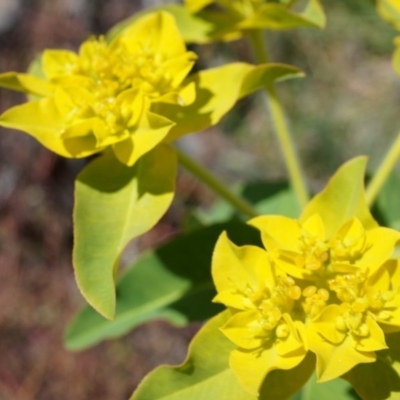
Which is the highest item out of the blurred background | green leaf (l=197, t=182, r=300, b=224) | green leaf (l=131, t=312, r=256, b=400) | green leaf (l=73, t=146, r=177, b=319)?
green leaf (l=73, t=146, r=177, b=319)

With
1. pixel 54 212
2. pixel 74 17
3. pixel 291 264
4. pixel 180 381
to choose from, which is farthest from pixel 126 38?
pixel 74 17

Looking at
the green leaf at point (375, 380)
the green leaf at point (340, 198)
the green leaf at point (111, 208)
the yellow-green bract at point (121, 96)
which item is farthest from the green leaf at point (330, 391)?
the yellow-green bract at point (121, 96)

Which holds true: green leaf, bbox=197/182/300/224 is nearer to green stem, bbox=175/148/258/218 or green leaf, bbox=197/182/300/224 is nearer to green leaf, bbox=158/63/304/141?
green stem, bbox=175/148/258/218

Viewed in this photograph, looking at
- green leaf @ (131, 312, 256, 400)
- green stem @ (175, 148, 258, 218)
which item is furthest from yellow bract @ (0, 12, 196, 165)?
green leaf @ (131, 312, 256, 400)

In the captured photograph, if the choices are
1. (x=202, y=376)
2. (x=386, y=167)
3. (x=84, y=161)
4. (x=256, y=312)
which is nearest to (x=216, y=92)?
(x=386, y=167)

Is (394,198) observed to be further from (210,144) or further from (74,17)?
(74,17)

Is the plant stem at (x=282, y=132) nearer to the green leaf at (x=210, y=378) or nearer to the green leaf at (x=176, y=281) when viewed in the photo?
the green leaf at (x=176, y=281)
